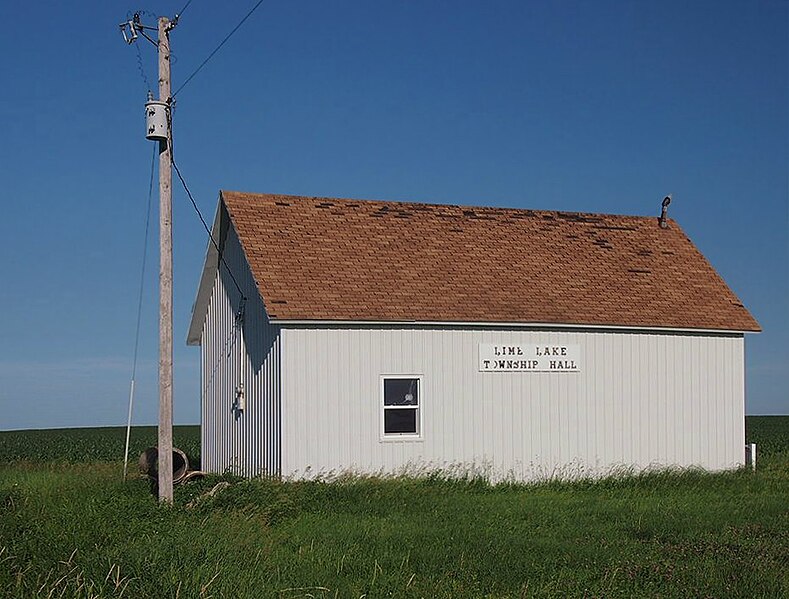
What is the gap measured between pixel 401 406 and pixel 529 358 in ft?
10.2

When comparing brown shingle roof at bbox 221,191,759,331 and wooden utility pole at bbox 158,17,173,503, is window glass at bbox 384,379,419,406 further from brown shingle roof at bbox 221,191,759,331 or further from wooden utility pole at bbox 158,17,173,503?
wooden utility pole at bbox 158,17,173,503

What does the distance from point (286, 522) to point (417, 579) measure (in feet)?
16.0

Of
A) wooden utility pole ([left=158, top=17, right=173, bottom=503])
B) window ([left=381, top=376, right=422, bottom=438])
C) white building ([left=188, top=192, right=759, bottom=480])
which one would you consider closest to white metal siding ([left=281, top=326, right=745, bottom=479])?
white building ([left=188, top=192, right=759, bottom=480])

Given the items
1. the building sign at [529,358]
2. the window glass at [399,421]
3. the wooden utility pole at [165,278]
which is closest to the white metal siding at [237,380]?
the window glass at [399,421]

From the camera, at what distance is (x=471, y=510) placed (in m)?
18.8

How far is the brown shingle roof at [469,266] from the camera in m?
23.1

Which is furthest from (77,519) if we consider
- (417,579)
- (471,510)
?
(471,510)

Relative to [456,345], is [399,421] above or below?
below

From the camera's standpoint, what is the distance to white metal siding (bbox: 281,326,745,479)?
22.0 meters

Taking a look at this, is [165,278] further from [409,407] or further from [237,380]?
[237,380]

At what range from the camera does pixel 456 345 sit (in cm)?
2327

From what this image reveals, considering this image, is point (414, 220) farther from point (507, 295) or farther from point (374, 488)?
point (374, 488)

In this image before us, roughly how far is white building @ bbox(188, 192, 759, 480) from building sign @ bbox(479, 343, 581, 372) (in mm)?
33

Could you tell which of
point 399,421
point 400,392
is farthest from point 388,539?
point 399,421
